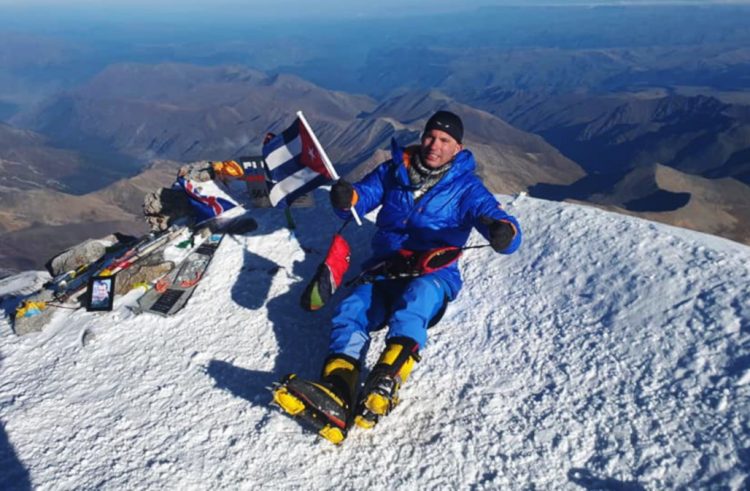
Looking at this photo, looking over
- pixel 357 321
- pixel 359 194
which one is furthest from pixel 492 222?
pixel 357 321

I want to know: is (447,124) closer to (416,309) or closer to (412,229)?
(412,229)

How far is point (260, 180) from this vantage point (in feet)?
42.1

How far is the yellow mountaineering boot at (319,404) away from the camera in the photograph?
5.16 m

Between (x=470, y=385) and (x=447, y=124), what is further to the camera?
(x=447, y=124)

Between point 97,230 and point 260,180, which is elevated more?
point 260,180

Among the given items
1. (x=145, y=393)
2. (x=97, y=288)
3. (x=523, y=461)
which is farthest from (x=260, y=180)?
(x=523, y=461)

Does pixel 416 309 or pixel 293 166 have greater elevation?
pixel 293 166

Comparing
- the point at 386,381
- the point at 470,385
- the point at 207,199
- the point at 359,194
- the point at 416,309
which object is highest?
the point at 359,194

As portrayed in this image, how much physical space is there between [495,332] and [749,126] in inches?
8502

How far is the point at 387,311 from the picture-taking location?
7.06m

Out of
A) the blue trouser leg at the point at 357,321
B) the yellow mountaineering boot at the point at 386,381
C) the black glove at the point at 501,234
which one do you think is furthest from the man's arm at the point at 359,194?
the yellow mountaineering boot at the point at 386,381

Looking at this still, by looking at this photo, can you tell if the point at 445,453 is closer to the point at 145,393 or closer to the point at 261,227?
the point at 145,393

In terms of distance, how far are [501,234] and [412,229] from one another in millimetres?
1821

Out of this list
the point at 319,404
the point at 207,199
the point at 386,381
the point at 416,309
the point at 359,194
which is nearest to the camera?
the point at 319,404
